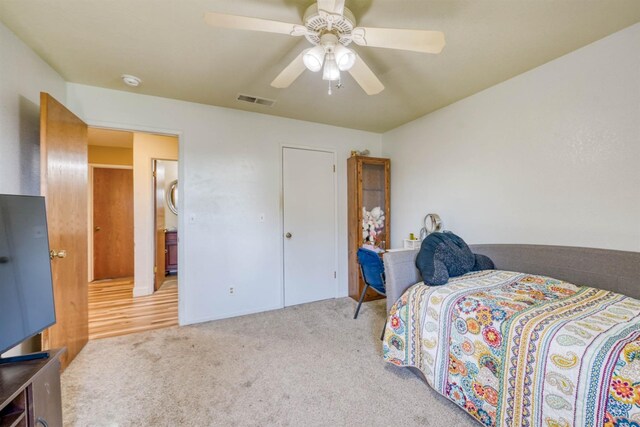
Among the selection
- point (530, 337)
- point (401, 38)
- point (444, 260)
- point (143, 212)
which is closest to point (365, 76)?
point (401, 38)

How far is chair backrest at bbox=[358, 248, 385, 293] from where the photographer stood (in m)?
2.52

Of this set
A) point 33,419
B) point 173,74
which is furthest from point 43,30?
point 33,419

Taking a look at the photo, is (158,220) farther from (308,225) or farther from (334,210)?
(334,210)

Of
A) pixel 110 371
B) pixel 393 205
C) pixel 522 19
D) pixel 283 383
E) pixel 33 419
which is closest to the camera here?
pixel 33 419

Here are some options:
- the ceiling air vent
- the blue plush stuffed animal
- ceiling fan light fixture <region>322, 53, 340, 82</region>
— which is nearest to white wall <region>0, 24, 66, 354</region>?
the ceiling air vent

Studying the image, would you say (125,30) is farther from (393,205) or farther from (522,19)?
(393,205)

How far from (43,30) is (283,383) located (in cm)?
282

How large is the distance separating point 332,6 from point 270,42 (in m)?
0.78

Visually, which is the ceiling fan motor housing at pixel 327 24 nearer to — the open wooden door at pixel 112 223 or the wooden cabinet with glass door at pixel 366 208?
the wooden cabinet with glass door at pixel 366 208

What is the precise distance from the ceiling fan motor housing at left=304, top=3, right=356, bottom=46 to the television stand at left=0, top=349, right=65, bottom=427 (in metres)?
1.90

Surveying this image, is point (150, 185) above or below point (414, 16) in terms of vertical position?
below

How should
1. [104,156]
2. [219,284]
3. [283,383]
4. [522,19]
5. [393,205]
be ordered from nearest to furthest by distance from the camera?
[522,19], [283,383], [219,284], [393,205], [104,156]

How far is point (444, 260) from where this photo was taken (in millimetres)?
2041

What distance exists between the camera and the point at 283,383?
1831 millimetres
